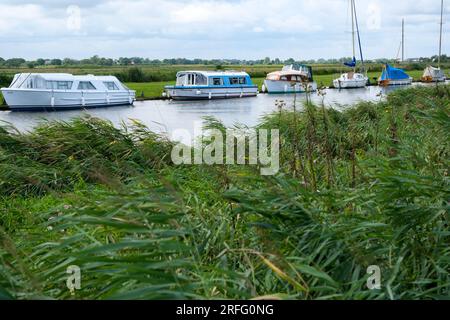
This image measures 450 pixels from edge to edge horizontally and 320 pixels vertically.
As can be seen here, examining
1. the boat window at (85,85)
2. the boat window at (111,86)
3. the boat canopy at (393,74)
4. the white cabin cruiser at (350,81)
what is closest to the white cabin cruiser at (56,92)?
the boat window at (85,85)

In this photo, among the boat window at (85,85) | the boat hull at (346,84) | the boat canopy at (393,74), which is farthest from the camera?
the boat hull at (346,84)

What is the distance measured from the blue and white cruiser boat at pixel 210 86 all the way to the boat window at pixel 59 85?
8446 millimetres

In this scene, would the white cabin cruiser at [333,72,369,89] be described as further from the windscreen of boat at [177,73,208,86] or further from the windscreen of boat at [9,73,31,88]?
the windscreen of boat at [9,73,31,88]

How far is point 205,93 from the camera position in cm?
4034

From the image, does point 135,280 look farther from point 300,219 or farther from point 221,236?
point 300,219

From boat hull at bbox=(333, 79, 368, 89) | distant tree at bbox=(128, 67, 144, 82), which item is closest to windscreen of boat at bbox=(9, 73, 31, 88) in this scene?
distant tree at bbox=(128, 67, 144, 82)

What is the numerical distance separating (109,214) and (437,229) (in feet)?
5.86

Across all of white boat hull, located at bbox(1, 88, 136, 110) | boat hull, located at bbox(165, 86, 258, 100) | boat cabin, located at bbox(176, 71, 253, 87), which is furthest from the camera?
boat cabin, located at bbox(176, 71, 253, 87)

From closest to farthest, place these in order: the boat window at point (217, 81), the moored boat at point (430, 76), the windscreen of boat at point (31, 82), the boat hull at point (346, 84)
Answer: the windscreen of boat at point (31, 82) → the moored boat at point (430, 76) → the boat window at point (217, 81) → the boat hull at point (346, 84)

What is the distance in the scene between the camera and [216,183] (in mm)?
4609

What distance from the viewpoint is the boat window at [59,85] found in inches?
1257

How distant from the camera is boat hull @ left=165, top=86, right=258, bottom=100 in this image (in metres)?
39.7

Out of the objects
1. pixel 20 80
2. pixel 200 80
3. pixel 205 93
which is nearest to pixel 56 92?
pixel 20 80

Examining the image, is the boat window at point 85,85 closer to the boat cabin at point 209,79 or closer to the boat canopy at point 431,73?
the boat cabin at point 209,79
